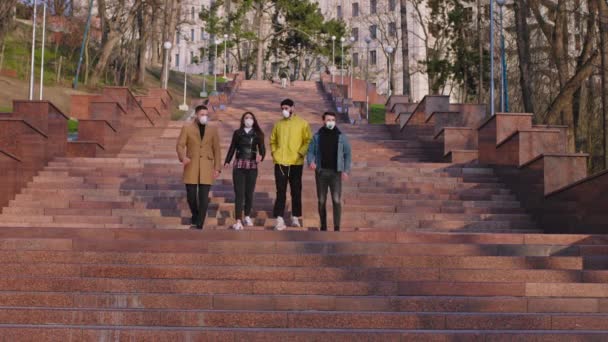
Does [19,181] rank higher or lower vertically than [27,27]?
lower

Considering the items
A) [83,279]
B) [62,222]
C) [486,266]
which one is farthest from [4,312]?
[62,222]

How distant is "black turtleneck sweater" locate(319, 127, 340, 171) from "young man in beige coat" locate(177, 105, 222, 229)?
→ 1384 millimetres

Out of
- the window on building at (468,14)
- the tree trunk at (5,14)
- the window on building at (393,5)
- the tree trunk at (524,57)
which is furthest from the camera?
the window on building at (393,5)

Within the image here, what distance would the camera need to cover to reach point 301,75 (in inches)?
3007

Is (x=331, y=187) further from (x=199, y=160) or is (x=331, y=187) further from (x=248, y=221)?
(x=199, y=160)

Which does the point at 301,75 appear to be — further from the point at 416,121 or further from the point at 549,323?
the point at 549,323

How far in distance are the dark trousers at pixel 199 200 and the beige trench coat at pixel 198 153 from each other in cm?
7

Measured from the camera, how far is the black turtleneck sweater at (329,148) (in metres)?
12.6

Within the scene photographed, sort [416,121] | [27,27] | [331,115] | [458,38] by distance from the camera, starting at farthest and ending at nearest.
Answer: [458,38], [27,27], [416,121], [331,115]

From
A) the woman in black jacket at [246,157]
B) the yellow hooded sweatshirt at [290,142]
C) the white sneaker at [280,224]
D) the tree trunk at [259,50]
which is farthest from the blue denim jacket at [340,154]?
the tree trunk at [259,50]

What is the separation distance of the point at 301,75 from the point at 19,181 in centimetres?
6060

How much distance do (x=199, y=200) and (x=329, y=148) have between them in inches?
72.0

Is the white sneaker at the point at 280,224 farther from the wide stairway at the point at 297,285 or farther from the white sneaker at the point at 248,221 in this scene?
the wide stairway at the point at 297,285

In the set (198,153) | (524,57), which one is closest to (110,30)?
(524,57)
